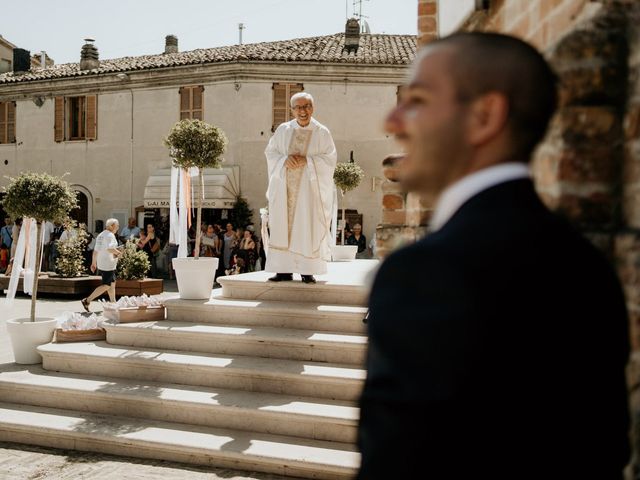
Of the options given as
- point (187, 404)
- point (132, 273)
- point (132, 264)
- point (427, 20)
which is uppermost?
point (427, 20)

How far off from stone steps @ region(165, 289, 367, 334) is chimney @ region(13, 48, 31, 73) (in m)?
24.8

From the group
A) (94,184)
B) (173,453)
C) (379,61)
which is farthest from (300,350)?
(94,184)

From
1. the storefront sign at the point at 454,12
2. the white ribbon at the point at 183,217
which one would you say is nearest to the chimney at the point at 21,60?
the white ribbon at the point at 183,217

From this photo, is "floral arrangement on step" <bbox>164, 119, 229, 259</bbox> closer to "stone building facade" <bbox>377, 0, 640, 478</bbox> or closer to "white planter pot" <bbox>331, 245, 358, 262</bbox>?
"white planter pot" <bbox>331, 245, 358, 262</bbox>

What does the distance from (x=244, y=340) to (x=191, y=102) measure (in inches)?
702

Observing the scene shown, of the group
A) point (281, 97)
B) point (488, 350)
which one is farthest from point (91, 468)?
point (281, 97)

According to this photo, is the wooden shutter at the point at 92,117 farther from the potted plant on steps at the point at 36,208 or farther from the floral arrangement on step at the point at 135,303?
the floral arrangement on step at the point at 135,303

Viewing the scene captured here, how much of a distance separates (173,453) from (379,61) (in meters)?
18.4

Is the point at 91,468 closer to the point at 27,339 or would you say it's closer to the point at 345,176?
the point at 27,339

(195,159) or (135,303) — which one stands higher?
(195,159)

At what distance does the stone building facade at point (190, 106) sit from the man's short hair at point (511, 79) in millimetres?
20131

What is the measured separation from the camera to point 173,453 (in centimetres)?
487

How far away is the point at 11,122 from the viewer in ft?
83.1

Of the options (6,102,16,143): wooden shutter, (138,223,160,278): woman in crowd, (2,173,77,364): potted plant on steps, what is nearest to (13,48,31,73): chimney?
(6,102,16,143): wooden shutter
